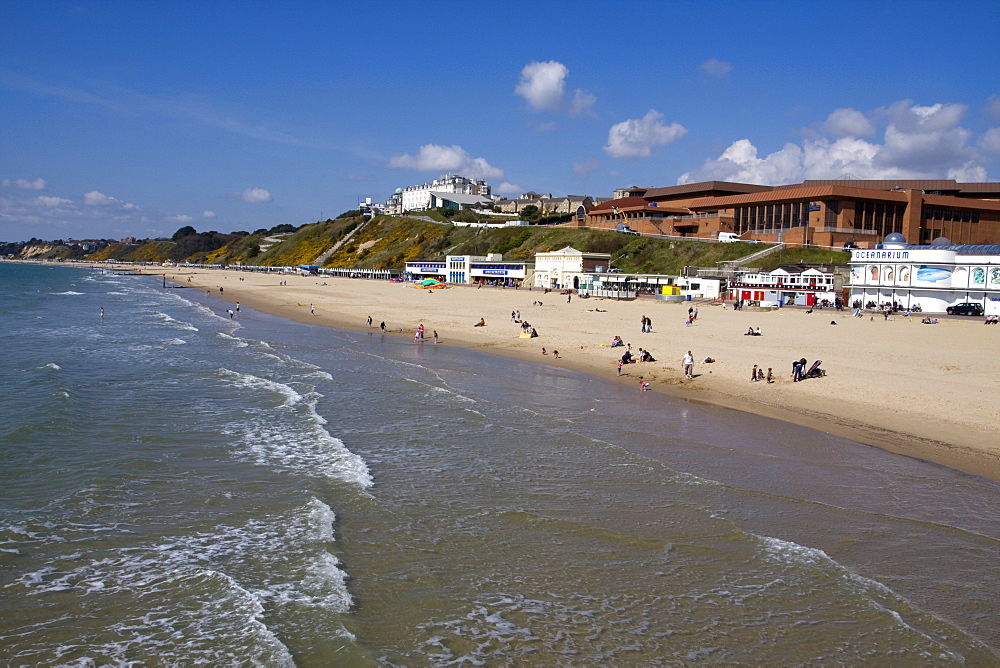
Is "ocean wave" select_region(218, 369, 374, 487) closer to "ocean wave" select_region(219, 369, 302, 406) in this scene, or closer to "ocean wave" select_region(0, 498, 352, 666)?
"ocean wave" select_region(219, 369, 302, 406)

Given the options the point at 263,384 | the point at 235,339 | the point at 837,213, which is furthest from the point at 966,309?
the point at 235,339

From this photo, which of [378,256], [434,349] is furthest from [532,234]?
[434,349]

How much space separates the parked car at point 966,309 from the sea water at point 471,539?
3428 centimetres

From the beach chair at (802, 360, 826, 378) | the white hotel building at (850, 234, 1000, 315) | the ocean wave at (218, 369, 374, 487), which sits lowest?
the ocean wave at (218, 369, 374, 487)

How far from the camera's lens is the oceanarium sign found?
48559 millimetres

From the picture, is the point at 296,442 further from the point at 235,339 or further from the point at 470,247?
the point at 470,247

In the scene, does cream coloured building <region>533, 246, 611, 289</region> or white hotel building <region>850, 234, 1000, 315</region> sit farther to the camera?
cream coloured building <region>533, 246, 611, 289</region>

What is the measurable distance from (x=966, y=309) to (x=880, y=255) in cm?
694

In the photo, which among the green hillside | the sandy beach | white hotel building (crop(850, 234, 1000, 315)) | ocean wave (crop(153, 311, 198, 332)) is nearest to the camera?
the sandy beach

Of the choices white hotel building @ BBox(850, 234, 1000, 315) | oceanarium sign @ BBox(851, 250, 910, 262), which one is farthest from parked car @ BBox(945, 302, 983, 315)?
oceanarium sign @ BBox(851, 250, 910, 262)

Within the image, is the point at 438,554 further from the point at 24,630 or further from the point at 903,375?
the point at 903,375

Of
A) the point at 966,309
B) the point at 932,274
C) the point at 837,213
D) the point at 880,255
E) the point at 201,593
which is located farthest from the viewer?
the point at 837,213

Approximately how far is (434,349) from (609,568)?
2487cm

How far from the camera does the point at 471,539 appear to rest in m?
10.6
